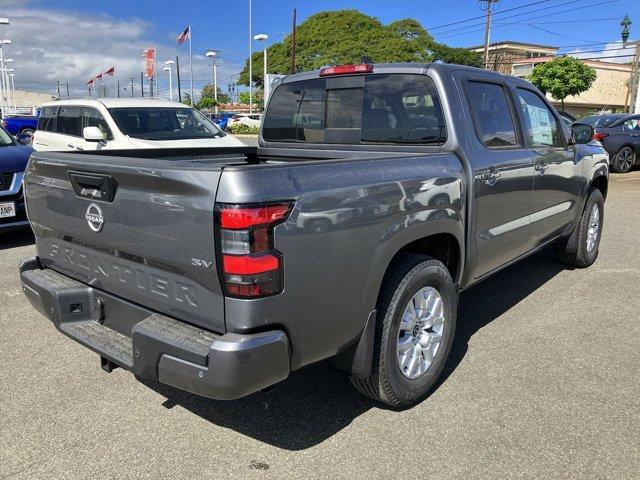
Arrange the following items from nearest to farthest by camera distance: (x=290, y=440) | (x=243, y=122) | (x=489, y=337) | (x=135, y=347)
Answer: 1. (x=135, y=347)
2. (x=290, y=440)
3. (x=489, y=337)
4. (x=243, y=122)

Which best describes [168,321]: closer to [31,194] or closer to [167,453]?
[167,453]

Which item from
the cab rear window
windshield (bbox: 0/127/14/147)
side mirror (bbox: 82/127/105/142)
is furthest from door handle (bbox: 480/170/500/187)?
windshield (bbox: 0/127/14/147)

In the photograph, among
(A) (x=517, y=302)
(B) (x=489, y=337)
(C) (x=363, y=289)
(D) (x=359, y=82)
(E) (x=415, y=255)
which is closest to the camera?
(C) (x=363, y=289)

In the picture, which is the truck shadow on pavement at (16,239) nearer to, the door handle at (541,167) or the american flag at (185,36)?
A: the door handle at (541,167)

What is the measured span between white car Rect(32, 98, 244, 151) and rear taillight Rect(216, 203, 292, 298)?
6.21m

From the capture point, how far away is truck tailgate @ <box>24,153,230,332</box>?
221cm

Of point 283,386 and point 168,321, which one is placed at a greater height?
point 168,321

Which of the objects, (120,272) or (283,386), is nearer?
(120,272)

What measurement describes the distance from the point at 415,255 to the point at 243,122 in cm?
3852

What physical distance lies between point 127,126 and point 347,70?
545cm

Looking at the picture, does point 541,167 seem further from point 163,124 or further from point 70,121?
point 70,121

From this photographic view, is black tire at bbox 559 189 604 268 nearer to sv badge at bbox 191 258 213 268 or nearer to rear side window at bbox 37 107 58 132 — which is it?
sv badge at bbox 191 258 213 268

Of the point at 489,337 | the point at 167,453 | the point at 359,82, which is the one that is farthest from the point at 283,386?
the point at 359,82

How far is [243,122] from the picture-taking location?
40062 mm
